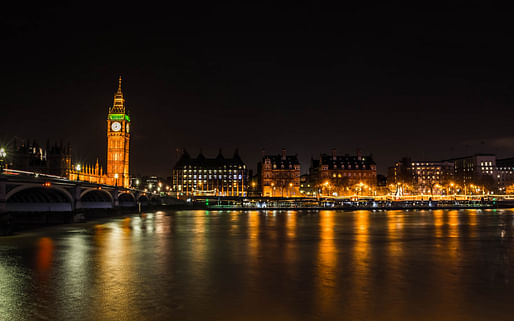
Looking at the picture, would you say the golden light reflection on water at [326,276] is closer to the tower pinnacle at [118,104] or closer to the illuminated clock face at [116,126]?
the illuminated clock face at [116,126]

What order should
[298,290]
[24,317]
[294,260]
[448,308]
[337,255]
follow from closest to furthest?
[24,317], [448,308], [298,290], [294,260], [337,255]

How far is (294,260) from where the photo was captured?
24.0 metres

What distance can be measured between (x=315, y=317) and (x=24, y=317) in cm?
850

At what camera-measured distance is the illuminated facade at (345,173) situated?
588 ft

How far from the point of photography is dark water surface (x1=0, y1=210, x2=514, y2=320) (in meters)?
13.5

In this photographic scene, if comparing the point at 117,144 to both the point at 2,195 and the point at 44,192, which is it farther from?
the point at 2,195

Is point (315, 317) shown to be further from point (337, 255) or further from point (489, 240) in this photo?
point (489, 240)

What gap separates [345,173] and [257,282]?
172 meters

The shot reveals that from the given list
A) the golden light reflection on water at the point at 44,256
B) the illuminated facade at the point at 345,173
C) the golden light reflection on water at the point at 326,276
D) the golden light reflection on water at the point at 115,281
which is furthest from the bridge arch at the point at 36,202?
the illuminated facade at the point at 345,173

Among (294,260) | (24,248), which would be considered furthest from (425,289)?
(24,248)

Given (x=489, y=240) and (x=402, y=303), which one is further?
(x=489, y=240)

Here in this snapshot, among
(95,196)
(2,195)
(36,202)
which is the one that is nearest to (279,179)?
(95,196)

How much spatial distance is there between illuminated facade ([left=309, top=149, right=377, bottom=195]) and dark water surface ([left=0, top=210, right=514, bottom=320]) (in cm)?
14867

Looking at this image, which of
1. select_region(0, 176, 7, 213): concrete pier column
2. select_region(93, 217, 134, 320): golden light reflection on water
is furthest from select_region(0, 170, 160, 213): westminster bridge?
select_region(93, 217, 134, 320): golden light reflection on water
